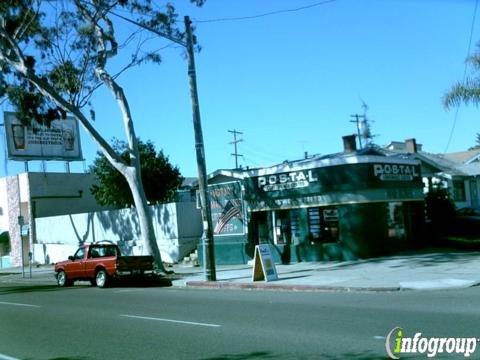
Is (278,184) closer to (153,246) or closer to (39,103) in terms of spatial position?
(153,246)

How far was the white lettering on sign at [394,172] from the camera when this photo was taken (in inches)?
925

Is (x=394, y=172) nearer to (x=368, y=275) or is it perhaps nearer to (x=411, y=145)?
(x=368, y=275)

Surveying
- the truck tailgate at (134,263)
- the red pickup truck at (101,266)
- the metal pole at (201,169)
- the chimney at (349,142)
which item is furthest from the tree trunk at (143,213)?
the chimney at (349,142)

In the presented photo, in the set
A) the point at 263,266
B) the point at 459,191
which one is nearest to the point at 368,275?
the point at 263,266

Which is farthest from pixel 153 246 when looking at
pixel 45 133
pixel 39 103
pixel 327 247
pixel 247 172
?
pixel 45 133

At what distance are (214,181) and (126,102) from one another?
622 cm

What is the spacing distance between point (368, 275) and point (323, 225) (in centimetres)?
617

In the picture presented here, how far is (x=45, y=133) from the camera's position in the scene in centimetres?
4209

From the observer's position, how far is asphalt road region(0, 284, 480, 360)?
27.9 feet

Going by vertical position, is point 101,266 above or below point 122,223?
below

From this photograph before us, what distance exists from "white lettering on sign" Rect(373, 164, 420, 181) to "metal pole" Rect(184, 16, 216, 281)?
6.94 meters

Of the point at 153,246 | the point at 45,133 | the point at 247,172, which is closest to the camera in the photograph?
the point at 153,246

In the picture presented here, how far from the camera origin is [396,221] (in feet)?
81.1

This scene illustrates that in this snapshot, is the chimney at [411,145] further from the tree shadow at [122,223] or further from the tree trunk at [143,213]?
the tree trunk at [143,213]
